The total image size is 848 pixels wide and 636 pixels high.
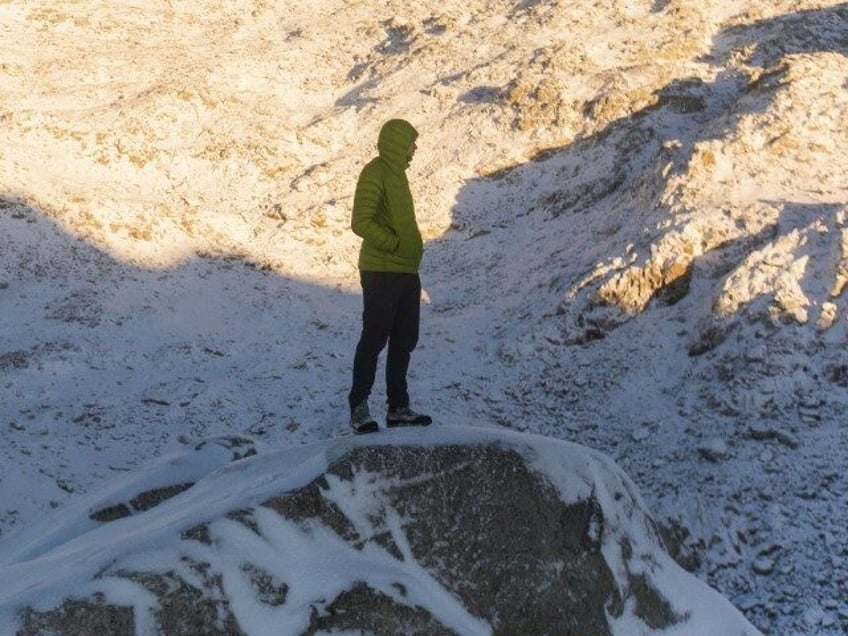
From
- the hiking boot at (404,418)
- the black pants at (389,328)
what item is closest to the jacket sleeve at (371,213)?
the black pants at (389,328)

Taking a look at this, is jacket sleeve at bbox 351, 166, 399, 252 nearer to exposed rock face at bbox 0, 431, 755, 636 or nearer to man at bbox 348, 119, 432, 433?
man at bbox 348, 119, 432, 433

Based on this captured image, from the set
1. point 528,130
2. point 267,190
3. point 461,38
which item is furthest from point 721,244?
point 461,38

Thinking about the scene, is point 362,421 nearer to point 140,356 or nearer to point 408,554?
point 408,554

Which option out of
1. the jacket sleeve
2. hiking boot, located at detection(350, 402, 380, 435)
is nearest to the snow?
hiking boot, located at detection(350, 402, 380, 435)

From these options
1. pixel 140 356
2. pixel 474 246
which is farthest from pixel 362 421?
pixel 474 246

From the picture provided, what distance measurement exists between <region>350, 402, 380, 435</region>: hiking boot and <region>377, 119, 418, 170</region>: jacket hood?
2.22 m

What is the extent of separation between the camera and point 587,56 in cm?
2361

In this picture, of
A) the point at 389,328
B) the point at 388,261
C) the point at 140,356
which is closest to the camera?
the point at 388,261

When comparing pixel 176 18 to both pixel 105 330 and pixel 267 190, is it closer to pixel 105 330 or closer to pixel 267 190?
pixel 267 190

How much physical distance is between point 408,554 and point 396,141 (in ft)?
11.1

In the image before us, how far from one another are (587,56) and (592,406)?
1545 centimetres

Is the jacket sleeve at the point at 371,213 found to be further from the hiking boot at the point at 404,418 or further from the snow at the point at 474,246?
the snow at the point at 474,246

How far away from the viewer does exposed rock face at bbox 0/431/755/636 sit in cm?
496

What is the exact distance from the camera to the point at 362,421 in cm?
724
